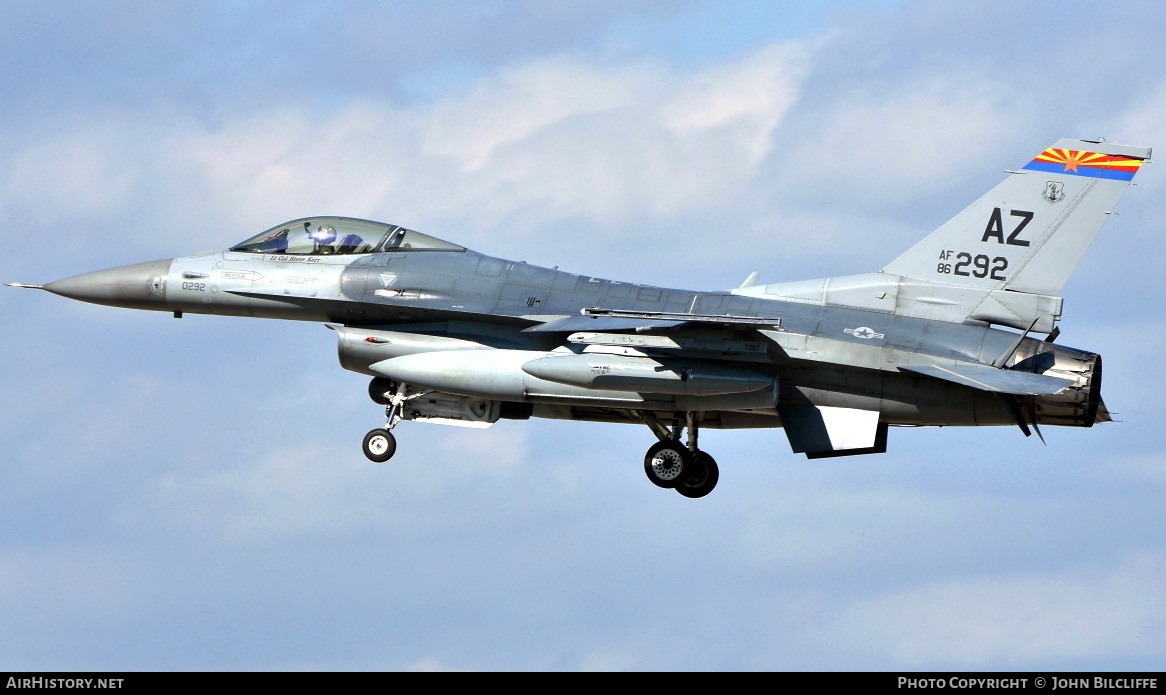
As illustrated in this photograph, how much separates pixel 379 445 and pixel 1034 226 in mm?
8987

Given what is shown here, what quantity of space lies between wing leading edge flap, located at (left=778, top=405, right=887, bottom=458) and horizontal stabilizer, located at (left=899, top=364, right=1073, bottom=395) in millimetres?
993

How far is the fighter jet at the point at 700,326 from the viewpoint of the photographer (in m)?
19.2

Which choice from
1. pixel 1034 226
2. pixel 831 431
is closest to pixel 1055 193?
pixel 1034 226

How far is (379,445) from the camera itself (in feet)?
67.7

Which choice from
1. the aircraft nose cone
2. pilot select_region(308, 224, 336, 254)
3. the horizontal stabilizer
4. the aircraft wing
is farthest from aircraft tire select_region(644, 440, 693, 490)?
the aircraft nose cone

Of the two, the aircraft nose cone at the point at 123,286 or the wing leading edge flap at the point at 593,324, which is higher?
the aircraft nose cone at the point at 123,286

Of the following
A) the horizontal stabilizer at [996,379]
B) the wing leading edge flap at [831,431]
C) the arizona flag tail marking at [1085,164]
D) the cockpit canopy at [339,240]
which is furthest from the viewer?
the cockpit canopy at [339,240]

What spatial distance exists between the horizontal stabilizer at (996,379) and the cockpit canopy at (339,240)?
666cm

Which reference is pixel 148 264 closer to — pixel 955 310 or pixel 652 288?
pixel 652 288

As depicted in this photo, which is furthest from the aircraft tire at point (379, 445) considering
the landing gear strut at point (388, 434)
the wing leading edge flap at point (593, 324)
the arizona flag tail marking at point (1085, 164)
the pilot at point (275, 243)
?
the arizona flag tail marking at point (1085, 164)

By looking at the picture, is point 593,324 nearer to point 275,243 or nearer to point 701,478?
point 701,478

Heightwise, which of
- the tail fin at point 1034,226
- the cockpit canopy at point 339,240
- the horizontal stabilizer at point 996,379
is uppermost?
the cockpit canopy at point 339,240

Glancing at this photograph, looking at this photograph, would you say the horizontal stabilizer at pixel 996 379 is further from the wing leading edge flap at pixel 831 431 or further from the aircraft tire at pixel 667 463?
the aircraft tire at pixel 667 463

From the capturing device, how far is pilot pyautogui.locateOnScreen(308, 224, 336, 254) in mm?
21312
